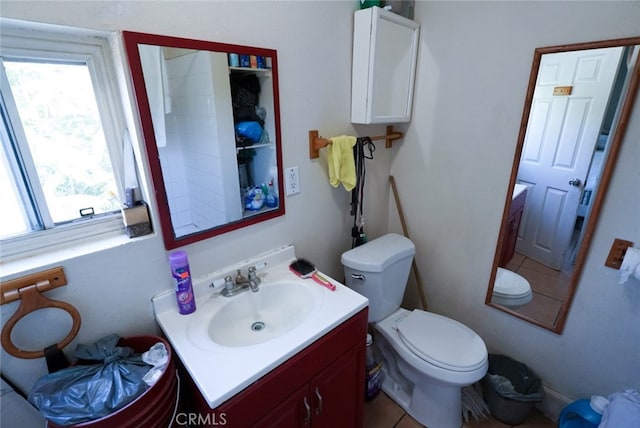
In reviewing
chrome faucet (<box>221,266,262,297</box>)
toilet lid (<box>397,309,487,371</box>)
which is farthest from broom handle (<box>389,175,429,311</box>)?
chrome faucet (<box>221,266,262,297</box>)

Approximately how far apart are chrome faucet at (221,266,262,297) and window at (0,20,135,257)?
0.45m

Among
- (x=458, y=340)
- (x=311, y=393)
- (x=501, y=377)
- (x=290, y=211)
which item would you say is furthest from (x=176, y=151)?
(x=501, y=377)

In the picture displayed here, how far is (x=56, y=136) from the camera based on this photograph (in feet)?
2.96

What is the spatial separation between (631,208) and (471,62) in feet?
2.95

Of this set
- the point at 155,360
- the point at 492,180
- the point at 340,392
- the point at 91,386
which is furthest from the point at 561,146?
the point at 91,386

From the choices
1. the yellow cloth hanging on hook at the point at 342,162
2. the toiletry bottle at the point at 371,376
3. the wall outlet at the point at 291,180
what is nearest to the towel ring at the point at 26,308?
the wall outlet at the point at 291,180

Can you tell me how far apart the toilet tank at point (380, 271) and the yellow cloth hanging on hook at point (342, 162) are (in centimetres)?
36

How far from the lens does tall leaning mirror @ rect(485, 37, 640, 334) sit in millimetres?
1151

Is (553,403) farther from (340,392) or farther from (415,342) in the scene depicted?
(340,392)

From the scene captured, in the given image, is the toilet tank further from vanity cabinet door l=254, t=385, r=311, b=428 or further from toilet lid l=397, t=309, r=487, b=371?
vanity cabinet door l=254, t=385, r=311, b=428

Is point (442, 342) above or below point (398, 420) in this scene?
above

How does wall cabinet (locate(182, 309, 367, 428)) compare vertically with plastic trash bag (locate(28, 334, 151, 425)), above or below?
below

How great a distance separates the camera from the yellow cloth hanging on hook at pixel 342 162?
1.41 m

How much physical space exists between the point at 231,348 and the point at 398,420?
1174 mm
